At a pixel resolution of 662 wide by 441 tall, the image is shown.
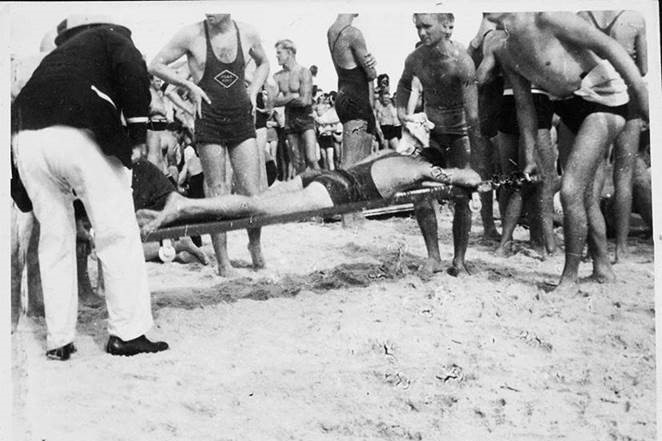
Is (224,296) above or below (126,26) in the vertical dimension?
below

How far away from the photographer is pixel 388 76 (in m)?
3.64

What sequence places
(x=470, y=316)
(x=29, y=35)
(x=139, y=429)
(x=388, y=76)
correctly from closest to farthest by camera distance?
(x=139, y=429) < (x=29, y=35) < (x=470, y=316) < (x=388, y=76)

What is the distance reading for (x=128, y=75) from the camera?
2.77 m

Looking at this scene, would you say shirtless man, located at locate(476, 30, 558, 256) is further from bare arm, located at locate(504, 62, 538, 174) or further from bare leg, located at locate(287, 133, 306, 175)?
bare leg, located at locate(287, 133, 306, 175)

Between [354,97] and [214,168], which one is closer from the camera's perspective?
[214,168]

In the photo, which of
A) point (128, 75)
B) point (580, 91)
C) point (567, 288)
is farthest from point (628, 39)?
point (128, 75)

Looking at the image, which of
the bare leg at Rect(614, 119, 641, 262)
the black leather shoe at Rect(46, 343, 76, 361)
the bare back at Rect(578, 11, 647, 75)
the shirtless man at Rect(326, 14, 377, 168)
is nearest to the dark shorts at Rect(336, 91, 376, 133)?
the shirtless man at Rect(326, 14, 377, 168)

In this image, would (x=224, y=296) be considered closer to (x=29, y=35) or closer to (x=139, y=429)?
(x=139, y=429)

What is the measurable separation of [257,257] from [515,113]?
4.94ft

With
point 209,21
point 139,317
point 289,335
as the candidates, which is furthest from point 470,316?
point 209,21

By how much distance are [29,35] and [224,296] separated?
51.4 inches

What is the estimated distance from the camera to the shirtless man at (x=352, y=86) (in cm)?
334

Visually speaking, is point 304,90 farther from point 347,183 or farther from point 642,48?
point 642,48

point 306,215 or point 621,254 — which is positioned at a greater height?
point 306,215
